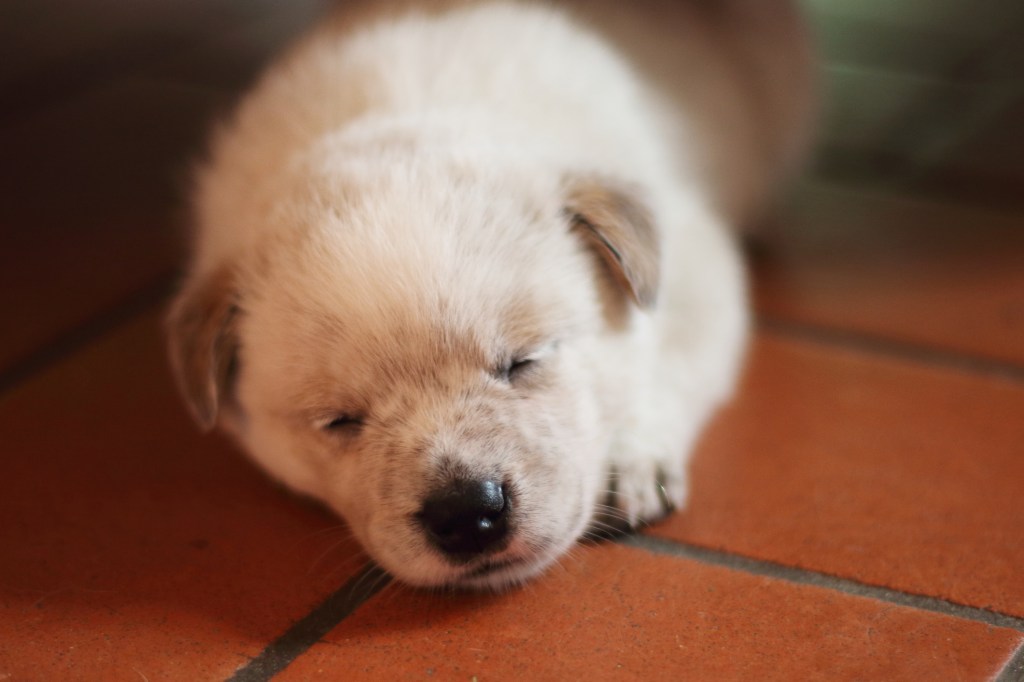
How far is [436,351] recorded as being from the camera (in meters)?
1.88

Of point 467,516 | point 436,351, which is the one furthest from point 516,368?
point 467,516

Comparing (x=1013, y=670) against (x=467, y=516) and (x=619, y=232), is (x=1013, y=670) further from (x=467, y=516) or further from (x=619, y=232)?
(x=619, y=232)

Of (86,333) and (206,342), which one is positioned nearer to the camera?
(206,342)

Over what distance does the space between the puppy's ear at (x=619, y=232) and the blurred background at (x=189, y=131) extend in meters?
0.98

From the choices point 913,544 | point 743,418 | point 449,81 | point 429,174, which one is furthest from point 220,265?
point 913,544

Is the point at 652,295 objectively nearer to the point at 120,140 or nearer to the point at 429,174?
the point at 429,174

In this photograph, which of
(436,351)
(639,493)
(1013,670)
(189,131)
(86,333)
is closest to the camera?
(1013,670)

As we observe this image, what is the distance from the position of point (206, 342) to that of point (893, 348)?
1.76 m

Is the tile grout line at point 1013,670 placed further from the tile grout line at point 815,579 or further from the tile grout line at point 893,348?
the tile grout line at point 893,348

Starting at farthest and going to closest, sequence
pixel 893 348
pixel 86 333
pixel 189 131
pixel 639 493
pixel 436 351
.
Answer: pixel 189 131 → pixel 86 333 → pixel 893 348 → pixel 639 493 → pixel 436 351

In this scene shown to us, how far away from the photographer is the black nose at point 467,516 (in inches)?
69.5

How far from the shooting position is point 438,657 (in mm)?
1784

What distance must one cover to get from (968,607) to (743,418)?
765 mm

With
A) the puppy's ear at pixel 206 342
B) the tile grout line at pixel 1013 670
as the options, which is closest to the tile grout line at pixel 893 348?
the tile grout line at pixel 1013 670
